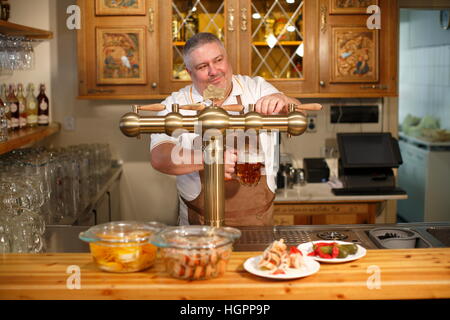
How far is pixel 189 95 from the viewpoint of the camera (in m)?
3.07

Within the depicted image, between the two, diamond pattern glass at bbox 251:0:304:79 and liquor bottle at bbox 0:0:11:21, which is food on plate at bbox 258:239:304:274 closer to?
diamond pattern glass at bbox 251:0:304:79

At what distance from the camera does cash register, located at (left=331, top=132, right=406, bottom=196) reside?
428cm

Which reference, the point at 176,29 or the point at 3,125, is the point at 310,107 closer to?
the point at 3,125

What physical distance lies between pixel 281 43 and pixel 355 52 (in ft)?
1.71

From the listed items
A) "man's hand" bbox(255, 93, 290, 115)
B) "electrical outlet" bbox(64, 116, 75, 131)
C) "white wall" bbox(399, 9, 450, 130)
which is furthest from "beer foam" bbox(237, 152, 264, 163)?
"white wall" bbox(399, 9, 450, 130)

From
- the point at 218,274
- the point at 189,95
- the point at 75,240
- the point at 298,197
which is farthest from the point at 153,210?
the point at 218,274

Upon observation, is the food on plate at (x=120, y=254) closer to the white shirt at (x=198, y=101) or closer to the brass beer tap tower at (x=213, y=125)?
the brass beer tap tower at (x=213, y=125)

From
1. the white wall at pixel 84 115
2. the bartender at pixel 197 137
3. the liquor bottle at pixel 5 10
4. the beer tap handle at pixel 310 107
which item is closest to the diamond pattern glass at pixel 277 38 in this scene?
the white wall at pixel 84 115

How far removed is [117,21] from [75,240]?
241cm

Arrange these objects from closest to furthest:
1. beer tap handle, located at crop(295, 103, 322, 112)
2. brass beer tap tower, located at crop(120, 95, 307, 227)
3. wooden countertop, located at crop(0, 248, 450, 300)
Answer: wooden countertop, located at crop(0, 248, 450, 300) < brass beer tap tower, located at crop(120, 95, 307, 227) < beer tap handle, located at crop(295, 103, 322, 112)

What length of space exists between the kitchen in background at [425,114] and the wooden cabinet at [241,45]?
1755 mm

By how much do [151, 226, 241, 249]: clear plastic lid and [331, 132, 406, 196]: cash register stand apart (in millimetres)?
2695

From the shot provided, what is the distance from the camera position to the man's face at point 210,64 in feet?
9.27

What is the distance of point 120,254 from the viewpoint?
160 centimetres
